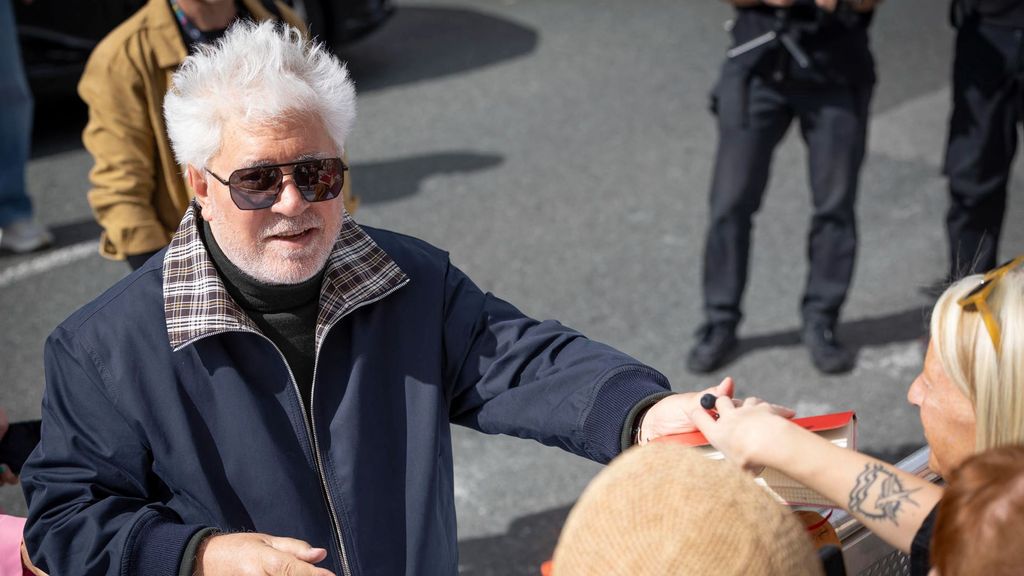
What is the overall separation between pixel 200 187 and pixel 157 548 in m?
0.81

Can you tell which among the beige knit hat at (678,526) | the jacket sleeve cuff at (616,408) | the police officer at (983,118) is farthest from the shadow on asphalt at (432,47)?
the beige knit hat at (678,526)

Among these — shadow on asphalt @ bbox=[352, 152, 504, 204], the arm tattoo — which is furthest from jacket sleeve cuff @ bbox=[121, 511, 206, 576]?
shadow on asphalt @ bbox=[352, 152, 504, 204]

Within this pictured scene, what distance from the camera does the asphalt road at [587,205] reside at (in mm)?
4828

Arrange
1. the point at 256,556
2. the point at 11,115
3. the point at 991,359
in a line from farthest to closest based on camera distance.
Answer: the point at 11,115 < the point at 256,556 < the point at 991,359

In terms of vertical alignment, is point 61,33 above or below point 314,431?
below

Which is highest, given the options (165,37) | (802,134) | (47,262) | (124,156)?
(165,37)

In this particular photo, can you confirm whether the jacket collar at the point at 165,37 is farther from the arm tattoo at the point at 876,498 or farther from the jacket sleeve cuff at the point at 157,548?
the arm tattoo at the point at 876,498

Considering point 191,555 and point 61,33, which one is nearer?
point 191,555

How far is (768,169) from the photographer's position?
16.1 ft

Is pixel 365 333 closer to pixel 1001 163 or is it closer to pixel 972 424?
pixel 972 424

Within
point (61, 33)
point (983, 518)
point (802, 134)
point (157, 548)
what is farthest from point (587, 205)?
point (983, 518)

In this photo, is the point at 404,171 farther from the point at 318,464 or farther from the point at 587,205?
the point at 318,464

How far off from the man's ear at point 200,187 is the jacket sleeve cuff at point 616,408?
940 mm

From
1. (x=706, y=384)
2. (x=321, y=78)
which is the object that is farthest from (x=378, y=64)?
(x=321, y=78)
